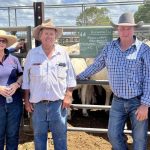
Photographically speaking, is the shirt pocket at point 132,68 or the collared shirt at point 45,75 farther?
the collared shirt at point 45,75

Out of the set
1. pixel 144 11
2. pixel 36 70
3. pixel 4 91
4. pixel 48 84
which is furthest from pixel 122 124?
pixel 144 11

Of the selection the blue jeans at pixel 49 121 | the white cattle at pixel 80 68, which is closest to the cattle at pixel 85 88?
the white cattle at pixel 80 68

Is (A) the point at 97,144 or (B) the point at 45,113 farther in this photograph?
(A) the point at 97,144

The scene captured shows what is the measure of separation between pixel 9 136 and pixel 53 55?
1.22 meters

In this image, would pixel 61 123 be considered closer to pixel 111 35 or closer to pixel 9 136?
pixel 9 136

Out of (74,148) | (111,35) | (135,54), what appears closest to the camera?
(135,54)

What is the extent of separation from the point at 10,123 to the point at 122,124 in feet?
4.64

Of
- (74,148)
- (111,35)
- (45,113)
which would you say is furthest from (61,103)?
(74,148)

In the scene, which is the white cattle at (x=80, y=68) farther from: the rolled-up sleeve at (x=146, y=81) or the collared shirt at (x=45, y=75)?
the rolled-up sleeve at (x=146, y=81)

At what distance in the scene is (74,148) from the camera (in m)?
6.59

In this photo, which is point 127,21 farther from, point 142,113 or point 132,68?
point 142,113

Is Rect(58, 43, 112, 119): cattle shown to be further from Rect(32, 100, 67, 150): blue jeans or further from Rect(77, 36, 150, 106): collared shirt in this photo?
Rect(77, 36, 150, 106): collared shirt

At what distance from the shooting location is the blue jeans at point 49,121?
16.1ft

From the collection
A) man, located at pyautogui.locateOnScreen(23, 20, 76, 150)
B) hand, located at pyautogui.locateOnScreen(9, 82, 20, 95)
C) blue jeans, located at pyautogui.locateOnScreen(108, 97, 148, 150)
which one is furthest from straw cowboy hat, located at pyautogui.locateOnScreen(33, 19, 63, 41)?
blue jeans, located at pyautogui.locateOnScreen(108, 97, 148, 150)
